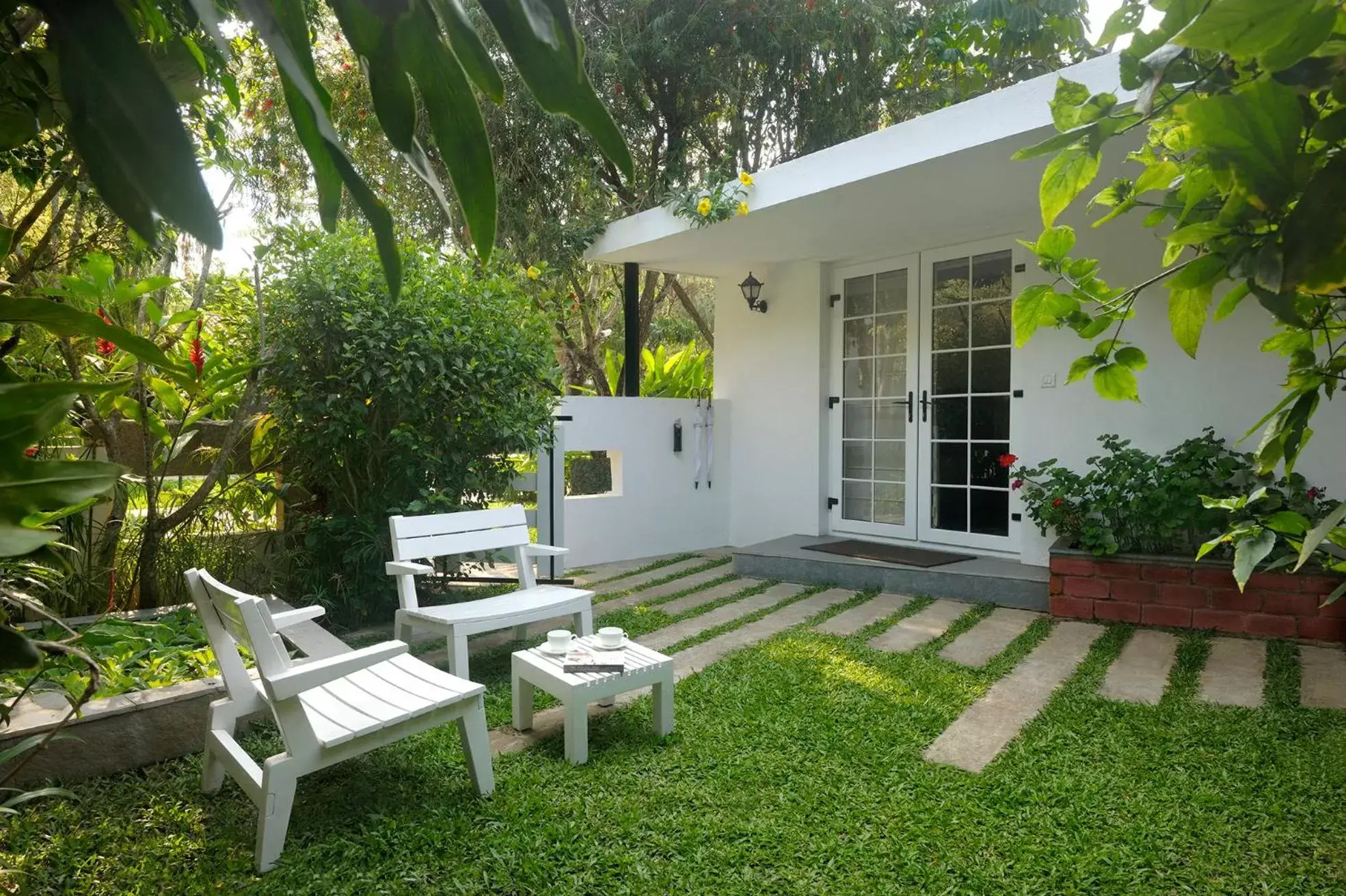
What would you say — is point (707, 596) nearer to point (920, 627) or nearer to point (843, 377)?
point (920, 627)

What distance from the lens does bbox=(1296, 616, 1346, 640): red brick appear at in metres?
4.13

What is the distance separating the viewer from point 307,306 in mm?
4434

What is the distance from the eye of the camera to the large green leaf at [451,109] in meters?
0.45

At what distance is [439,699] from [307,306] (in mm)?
2716

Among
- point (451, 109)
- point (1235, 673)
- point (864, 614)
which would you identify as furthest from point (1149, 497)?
point (451, 109)

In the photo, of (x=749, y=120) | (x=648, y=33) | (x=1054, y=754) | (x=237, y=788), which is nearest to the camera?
(x=237, y=788)

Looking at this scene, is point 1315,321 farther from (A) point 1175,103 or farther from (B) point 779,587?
(B) point 779,587

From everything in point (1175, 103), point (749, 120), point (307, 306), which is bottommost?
point (1175, 103)

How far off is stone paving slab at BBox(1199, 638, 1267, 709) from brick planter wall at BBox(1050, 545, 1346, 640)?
166 millimetres

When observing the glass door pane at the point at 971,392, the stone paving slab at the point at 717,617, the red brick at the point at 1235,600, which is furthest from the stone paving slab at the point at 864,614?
the red brick at the point at 1235,600

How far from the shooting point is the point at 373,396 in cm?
448

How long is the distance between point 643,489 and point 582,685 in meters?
4.21

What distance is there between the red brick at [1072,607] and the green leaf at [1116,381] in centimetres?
460

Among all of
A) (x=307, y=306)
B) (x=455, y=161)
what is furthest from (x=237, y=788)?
(x=455, y=161)
